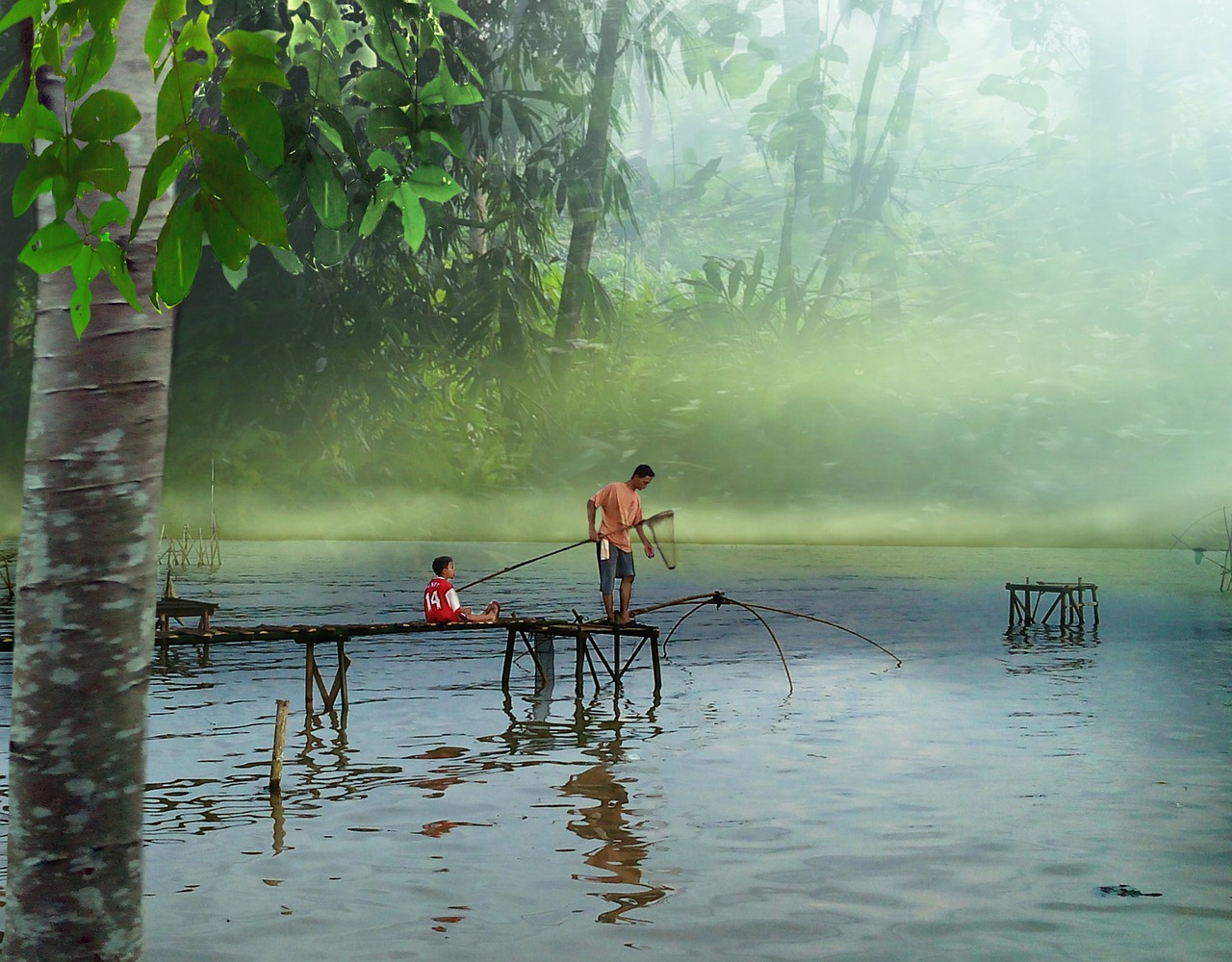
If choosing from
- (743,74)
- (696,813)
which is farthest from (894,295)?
(696,813)

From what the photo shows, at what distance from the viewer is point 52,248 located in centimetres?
232

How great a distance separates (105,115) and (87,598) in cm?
116

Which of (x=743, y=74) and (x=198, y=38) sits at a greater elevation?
(x=743, y=74)

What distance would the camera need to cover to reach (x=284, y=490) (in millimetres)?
35406

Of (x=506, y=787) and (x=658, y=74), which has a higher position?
(x=658, y=74)

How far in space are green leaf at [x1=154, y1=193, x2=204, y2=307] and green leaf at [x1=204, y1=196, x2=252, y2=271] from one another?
2 cm

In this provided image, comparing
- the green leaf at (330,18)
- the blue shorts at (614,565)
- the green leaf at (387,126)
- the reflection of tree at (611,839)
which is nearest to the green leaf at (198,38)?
the green leaf at (387,126)

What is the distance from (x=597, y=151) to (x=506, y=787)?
28.0 m

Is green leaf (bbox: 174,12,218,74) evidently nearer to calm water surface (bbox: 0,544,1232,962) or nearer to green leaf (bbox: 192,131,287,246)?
green leaf (bbox: 192,131,287,246)

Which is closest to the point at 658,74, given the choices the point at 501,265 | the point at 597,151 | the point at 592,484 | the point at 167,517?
the point at 597,151

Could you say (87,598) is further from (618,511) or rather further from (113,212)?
(618,511)

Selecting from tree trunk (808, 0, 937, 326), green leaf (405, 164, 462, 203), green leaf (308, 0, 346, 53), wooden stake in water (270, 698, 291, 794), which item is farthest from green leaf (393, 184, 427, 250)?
tree trunk (808, 0, 937, 326)

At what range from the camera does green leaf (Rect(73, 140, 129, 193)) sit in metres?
2.17

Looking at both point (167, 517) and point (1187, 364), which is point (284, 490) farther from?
point (1187, 364)
